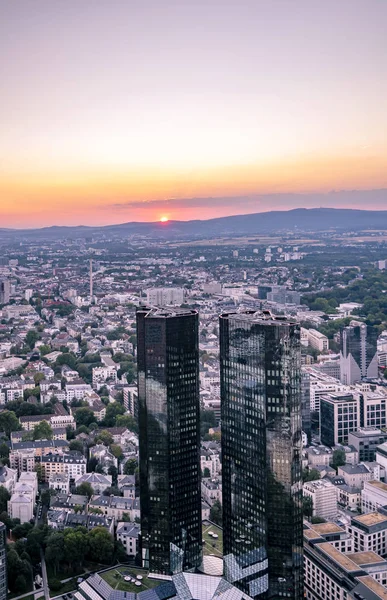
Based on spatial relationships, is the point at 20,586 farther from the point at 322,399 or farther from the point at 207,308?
the point at 207,308

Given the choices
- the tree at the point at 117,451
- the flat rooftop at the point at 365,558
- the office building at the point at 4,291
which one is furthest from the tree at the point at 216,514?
the office building at the point at 4,291

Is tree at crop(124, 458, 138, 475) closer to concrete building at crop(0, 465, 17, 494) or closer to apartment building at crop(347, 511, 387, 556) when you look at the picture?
concrete building at crop(0, 465, 17, 494)

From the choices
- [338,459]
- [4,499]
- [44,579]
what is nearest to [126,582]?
[44,579]

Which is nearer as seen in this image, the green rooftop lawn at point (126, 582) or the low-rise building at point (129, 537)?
the green rooftop lawn at point (126, 582)

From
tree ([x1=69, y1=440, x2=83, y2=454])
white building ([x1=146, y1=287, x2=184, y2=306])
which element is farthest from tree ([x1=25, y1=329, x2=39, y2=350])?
tree ([x1=69, y1=440, x2=83, y2=454])

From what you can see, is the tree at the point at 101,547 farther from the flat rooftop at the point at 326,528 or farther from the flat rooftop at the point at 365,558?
the flat rooftop at the point at 365,558

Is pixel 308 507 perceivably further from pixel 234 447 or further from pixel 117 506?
pixel 234 447
